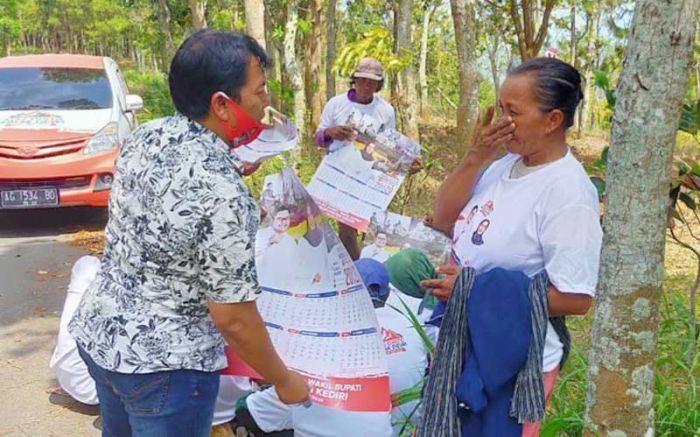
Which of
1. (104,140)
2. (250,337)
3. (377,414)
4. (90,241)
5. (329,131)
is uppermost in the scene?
(329,131)

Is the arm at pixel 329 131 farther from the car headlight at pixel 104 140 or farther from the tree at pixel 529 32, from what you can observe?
the tree at pixel 529 32

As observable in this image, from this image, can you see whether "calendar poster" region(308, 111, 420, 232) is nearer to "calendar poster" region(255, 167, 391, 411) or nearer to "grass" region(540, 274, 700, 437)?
"grass" region(540, 274, 700, 437)

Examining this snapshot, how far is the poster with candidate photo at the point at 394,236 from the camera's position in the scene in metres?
Answer: 3.93

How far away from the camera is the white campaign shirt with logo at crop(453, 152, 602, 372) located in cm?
177

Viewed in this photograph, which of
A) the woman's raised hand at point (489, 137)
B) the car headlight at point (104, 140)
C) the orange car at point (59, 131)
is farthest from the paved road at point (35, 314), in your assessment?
the woman's raised hand at point (489, 137)

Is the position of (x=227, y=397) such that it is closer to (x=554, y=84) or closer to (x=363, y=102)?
(x=554, y=84)

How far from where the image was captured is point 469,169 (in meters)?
2.14

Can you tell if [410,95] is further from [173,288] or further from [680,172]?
[173,288]

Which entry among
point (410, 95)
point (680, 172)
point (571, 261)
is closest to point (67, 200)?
point (410, 95)

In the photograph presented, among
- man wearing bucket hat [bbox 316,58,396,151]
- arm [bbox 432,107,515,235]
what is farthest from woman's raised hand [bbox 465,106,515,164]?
man wearing bucket hat [bbox 316,58,396,151]

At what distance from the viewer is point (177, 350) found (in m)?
1.69

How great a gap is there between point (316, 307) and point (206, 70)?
2.59 ft

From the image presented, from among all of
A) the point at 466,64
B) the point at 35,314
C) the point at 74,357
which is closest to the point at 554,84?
the point at 74,357

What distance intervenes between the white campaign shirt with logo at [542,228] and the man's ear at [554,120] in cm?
9
